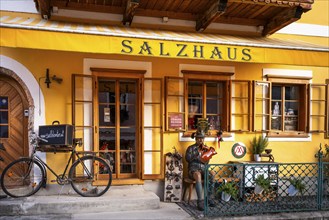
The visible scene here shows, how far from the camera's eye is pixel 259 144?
24.4ft

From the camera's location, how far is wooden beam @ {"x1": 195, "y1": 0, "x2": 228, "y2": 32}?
251 inches

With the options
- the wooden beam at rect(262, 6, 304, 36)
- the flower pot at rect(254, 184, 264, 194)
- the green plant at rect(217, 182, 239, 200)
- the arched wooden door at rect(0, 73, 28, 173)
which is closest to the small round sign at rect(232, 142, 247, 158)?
the flower pot at rect(254, 184, 264, 194)

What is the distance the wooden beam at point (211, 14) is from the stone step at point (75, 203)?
3.74 metres

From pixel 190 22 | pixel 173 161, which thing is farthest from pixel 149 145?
pixel 190 22

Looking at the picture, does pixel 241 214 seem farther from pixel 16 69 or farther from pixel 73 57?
pixel 16 69

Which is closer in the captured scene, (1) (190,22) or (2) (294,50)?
(2) (294,50)

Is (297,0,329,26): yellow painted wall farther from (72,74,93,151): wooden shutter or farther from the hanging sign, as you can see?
(72,74,93,151): wooden shutter

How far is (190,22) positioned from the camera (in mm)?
7371

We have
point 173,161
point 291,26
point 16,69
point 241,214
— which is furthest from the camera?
point 291,26

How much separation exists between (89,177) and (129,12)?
3.33 metres

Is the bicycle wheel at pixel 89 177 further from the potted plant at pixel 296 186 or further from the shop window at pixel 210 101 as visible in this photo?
the potted plant at pixel 296 186

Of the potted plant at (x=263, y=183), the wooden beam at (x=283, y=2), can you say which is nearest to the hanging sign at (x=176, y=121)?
the potted plant at (x=263, y=183)

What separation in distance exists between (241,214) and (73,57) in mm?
4426

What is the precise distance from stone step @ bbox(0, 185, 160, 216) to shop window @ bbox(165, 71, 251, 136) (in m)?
1.82
